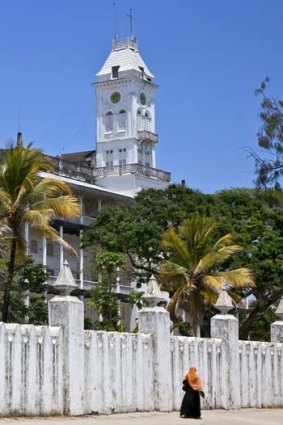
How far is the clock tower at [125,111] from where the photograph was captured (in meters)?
81.3

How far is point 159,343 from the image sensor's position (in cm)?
2202

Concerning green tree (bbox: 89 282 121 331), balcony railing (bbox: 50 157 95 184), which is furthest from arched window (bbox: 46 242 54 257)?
green tree (bbox: 89 282 121 331)

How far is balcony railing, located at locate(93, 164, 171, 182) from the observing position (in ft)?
237

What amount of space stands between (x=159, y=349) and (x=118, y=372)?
1.51m

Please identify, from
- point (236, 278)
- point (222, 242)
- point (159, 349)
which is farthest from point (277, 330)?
point (222, 242)

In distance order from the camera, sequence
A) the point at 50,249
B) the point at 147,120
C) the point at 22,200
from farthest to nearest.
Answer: the point at 147,120
the point at 50,249
the point at 22,200

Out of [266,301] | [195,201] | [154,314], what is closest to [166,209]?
[195,201]

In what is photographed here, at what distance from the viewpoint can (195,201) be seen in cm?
5178

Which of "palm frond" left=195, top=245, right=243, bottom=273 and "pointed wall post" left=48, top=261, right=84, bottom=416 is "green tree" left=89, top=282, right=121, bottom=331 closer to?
"palm frond" left=195, top=245, right=243, bottom=273

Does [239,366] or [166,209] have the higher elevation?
[166,209]

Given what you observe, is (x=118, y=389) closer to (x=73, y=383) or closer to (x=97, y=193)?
(x=73, y=383)

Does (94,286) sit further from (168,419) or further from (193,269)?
(168,419)

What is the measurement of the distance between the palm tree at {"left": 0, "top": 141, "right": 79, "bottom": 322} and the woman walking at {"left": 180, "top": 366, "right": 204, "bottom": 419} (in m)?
8.43

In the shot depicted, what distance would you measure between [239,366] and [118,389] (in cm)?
547
